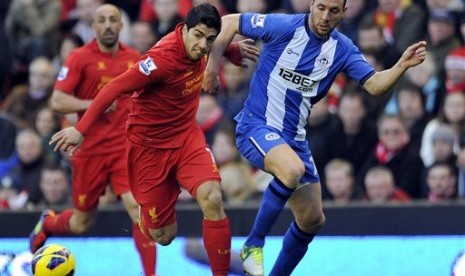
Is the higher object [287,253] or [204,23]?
[204,23]

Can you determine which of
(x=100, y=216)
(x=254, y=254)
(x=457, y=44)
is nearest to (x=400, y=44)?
(x=457, y=44)

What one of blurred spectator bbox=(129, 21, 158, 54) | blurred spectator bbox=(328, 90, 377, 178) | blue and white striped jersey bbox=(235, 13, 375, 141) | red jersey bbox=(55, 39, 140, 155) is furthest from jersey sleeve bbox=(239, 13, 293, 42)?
blurred spectator bbox=(129, 21, 158, 54)

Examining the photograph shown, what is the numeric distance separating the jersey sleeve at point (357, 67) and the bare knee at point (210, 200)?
1456 millimetres

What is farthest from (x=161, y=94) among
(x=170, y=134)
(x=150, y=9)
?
(x=150, y=9)

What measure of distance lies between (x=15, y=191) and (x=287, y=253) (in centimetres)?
460

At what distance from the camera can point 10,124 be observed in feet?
56.8

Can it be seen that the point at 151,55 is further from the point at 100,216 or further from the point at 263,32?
the point at 100,216

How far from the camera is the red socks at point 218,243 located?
39.9 ft

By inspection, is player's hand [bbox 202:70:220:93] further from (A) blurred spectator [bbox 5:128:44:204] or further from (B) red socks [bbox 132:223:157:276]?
Result: (A) blurred spectator [bbox 5:128:44:204]

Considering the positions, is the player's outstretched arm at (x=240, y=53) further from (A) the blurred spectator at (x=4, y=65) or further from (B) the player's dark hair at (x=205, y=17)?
(A) the blurred spectator at (x=4, y=65)

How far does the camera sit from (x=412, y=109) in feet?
53.4

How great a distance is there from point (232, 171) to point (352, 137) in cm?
134

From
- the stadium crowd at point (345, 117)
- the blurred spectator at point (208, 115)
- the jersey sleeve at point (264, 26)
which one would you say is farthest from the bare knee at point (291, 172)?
the blurred spectator at point (208, 115)

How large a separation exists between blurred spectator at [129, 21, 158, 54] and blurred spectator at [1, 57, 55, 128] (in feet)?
3.43
